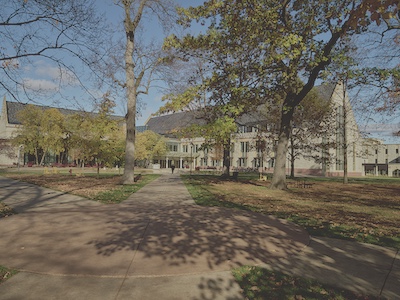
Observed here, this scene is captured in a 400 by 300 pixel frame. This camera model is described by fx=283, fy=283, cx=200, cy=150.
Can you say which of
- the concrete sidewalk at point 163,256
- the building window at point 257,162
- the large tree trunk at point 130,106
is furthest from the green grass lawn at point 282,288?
the building window at point 257,162

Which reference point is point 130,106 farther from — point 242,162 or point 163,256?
point 242,162

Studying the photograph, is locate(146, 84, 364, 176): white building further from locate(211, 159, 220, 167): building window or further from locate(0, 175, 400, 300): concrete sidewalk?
locate(0, 175, 400, 300): concrete sidewalk

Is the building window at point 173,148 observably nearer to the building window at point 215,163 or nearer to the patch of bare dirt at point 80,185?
the building window at point 215,163

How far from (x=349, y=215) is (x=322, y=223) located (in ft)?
6.75

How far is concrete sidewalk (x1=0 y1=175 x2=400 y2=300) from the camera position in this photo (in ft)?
11.8

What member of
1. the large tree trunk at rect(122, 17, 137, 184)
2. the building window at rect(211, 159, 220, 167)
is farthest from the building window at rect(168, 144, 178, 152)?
the large tree trunk at rect(122, 17, 137, 184)

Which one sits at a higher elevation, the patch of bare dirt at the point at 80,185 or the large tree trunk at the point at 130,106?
the large tree trunk at the point at 130,106

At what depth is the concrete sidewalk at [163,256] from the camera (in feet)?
11.8

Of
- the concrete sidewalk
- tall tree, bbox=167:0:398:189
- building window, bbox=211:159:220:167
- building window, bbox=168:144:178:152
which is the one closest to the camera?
the concrete sidewalk

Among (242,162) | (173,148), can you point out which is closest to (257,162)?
(242,162)

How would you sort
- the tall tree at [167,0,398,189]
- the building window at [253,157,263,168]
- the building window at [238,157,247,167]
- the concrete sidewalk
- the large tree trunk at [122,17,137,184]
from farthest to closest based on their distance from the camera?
the building window at [238,157,247,167]
the building window at [253,157,263,168]
the large tree trunk at [122,17,137,184]
the tall tree at [167,0,398,189]
the concrete sidewalk

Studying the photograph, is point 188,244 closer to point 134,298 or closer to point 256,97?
point 134,298

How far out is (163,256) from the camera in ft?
15.4

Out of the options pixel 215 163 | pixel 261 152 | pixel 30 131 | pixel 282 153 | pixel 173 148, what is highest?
pixel 30 131
